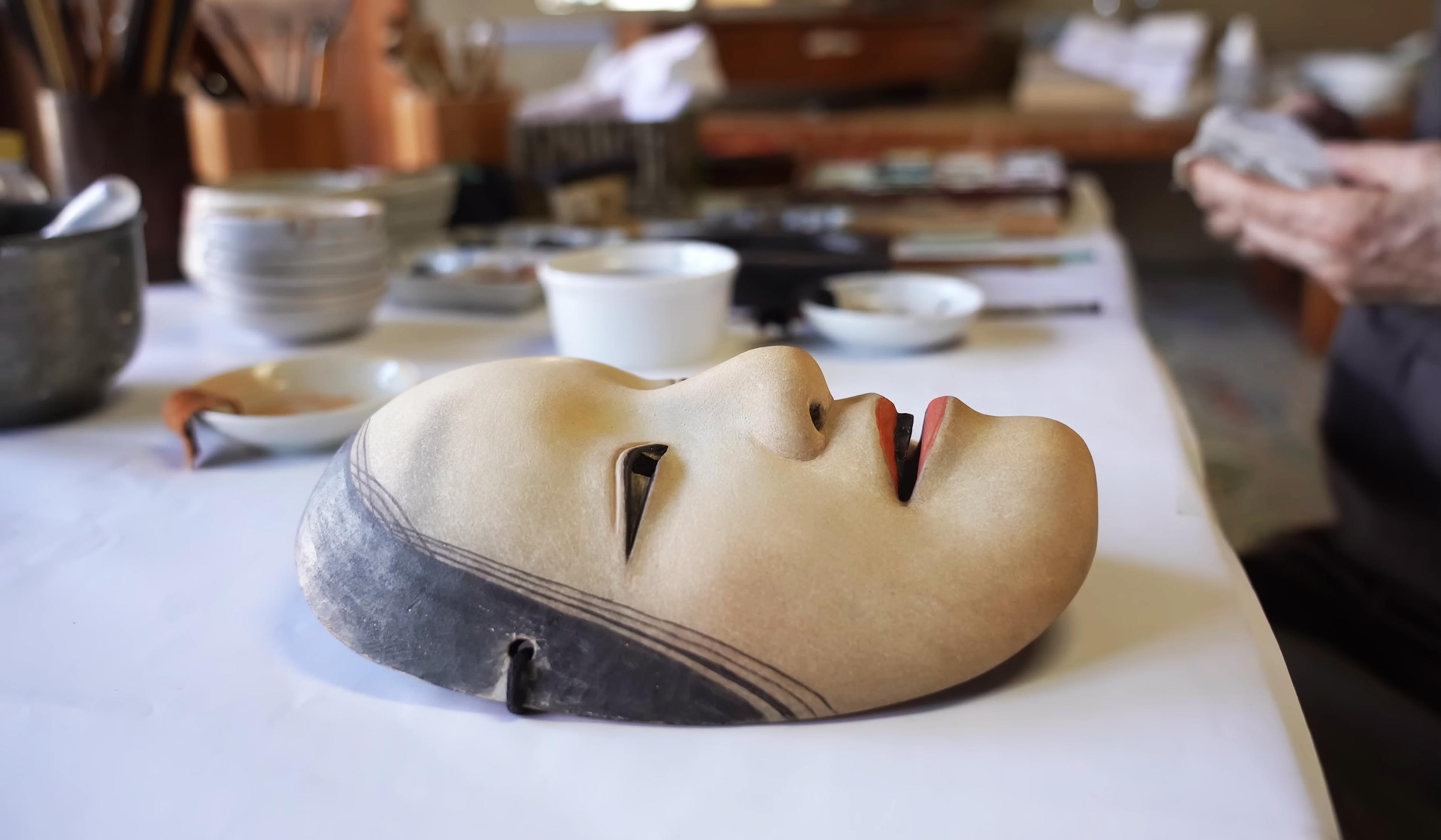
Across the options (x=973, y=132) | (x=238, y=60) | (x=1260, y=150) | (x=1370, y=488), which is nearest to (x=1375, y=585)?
(x=1370, y=488)

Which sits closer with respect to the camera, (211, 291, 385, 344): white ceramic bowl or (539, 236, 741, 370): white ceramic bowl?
(539, 236, 741, 370): white ceramic bowl

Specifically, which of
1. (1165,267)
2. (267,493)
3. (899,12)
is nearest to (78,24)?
(267,493)

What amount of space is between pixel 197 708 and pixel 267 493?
0.29 m

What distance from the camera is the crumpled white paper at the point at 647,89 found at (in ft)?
6.58

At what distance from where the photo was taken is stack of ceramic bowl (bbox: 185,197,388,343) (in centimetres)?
113

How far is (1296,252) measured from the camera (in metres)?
1.27

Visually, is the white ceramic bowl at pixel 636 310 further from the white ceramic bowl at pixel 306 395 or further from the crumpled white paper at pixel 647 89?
the crumpled white paper at pixel 647 89

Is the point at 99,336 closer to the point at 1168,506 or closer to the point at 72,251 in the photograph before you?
the point at 72,251

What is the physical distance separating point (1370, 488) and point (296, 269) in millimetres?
1256

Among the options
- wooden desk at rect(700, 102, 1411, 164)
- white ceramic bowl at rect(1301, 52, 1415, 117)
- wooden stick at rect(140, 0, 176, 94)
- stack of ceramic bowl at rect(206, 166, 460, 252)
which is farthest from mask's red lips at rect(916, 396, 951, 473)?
white ceramic bowl at rect(1301, 52, 1415, 117)

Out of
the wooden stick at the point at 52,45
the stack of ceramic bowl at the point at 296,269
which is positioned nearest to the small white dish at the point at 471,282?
the stack of ceramic bowl at the point at 296,269

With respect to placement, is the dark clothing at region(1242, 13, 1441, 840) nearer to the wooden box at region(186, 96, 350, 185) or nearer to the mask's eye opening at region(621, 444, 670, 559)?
the mask's eye opening at region(621, 444, 670, 559)

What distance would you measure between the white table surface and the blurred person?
45 centimetres

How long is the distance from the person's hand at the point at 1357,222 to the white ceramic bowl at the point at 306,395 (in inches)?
38.1
